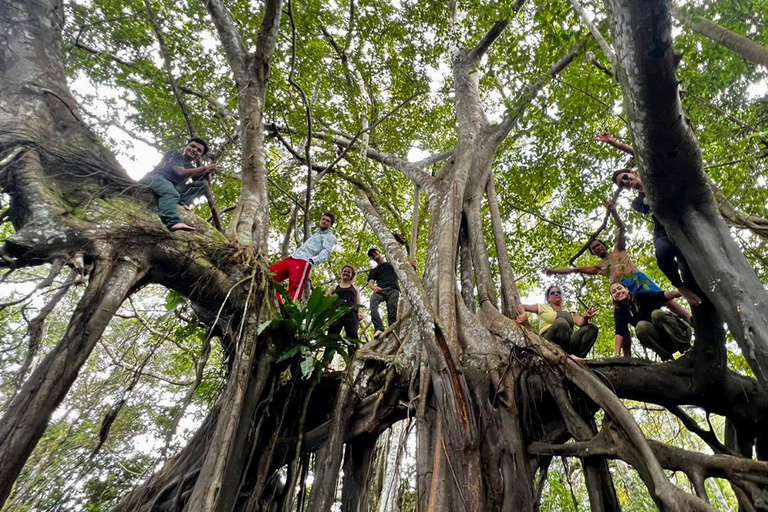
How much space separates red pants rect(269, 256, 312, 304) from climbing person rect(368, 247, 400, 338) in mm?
1198

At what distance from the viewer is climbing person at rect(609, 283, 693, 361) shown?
3244mm

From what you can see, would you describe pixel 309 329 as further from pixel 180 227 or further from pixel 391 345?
pixel 180 227

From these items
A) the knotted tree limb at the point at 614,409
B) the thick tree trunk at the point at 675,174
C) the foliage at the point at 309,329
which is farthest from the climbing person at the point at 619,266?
the foliage at the point at 309,329

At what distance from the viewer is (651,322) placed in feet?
11.0

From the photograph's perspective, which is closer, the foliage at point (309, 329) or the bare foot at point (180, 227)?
the bare foot at point (180, 227)

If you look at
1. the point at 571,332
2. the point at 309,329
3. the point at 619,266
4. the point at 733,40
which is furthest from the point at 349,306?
the point at 733,40

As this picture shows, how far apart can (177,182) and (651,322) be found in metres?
4.14

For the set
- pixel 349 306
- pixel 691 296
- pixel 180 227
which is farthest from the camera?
pixel 349 306

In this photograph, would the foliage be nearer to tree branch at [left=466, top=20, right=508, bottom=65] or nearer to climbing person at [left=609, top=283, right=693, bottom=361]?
climbing person at [left=609, top=283, right=693, bottom=361]

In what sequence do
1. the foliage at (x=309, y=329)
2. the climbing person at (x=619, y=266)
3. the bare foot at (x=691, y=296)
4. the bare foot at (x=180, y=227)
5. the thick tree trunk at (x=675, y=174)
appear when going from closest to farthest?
the thick tree trunk at (x=675, y=174), the bare foot at (x=691, y=296), the bare foot at (x=180, y=227), the foliage at (x=309, y=329), the climbing person at (x=619, y=266)

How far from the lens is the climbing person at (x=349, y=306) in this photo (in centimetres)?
460

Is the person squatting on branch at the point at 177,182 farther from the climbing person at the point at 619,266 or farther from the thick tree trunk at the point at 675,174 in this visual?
the climbing person at the point at 619,266

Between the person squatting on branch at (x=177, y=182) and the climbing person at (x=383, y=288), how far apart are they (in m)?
2.46

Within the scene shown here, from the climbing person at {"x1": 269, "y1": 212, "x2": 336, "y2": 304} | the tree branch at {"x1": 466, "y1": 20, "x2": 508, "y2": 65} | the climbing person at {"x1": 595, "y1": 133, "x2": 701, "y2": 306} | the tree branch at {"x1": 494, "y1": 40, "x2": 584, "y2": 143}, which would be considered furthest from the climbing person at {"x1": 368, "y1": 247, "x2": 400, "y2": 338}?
the tree branch at {"x1": 466, "y1": 20, "x2": 508, "y2": 65}
